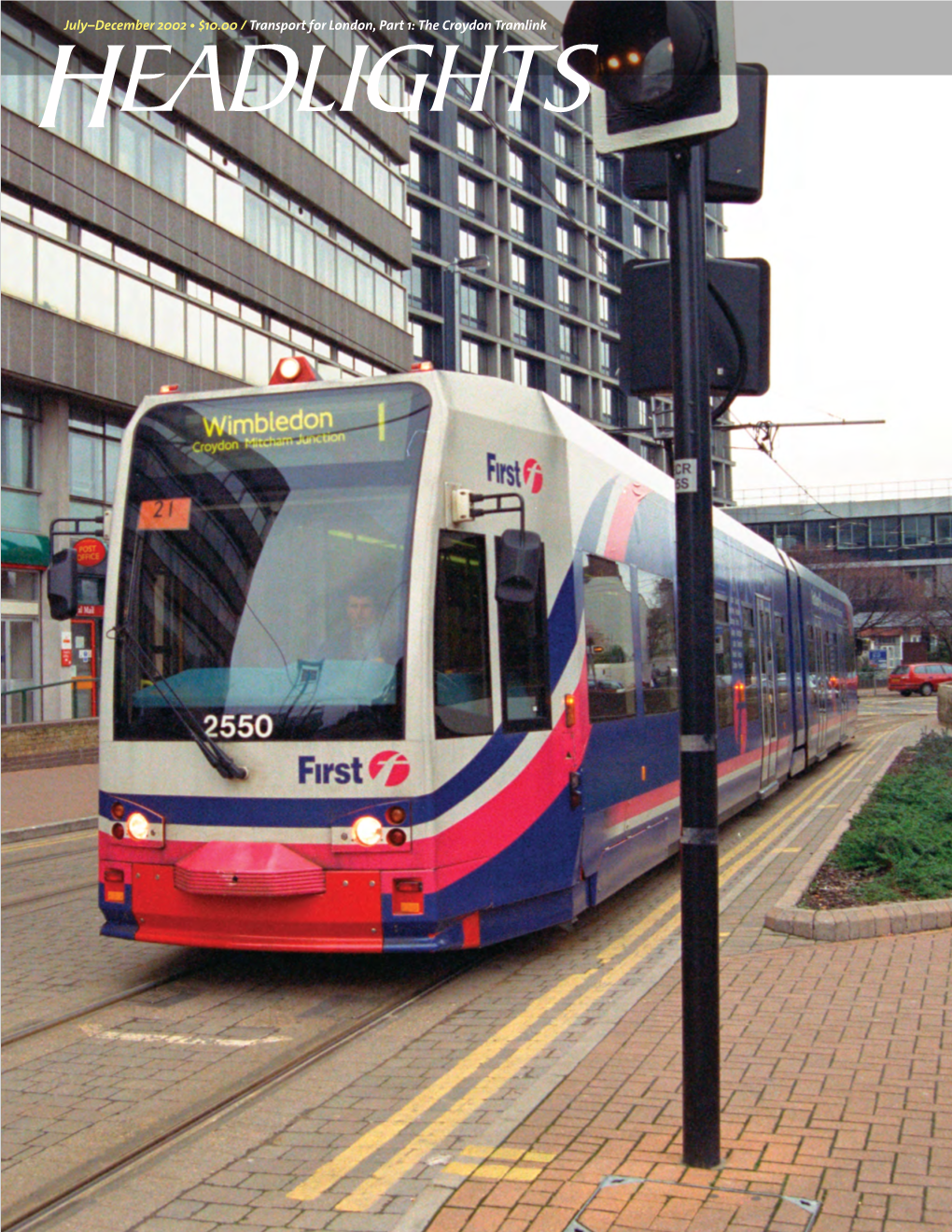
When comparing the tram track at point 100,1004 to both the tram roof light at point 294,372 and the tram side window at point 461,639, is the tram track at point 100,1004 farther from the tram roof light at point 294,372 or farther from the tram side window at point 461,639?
the tram roof light at point 294,372

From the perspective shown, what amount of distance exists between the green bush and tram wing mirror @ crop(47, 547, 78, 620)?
5175 mm

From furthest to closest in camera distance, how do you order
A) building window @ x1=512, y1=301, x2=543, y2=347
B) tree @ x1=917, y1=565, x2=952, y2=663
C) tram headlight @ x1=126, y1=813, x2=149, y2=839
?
1. tree @ x1=917, y1=565, x2=952, y2=663
2. building window @ x1=512, y1=301, x2=543, y2=347
3. tram headlight @ x1=126, y1=813, x2=149, y2=839

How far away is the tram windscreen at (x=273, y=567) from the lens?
22.0 feet

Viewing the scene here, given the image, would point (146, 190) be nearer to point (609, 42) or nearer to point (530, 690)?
point (530, 690)

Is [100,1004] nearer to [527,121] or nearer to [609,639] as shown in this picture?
[609,639]

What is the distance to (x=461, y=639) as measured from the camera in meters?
6.91

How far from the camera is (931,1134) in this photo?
4457 millimetres

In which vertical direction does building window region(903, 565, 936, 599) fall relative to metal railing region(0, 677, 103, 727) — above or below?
above

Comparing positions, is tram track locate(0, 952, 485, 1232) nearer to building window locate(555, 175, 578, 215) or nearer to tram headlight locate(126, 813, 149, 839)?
tram headlight locate(126, 813, 149, 839)

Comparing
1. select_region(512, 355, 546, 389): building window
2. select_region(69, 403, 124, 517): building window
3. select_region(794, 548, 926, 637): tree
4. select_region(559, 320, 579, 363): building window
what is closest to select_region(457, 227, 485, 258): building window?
select_region(512, 355, 546, 389): building window

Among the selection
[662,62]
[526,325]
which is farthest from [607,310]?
[662,62]

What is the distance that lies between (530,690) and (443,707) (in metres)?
0.77

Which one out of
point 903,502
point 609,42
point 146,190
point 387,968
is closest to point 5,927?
point 387,968

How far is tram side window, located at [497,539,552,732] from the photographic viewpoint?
717 centimetres
